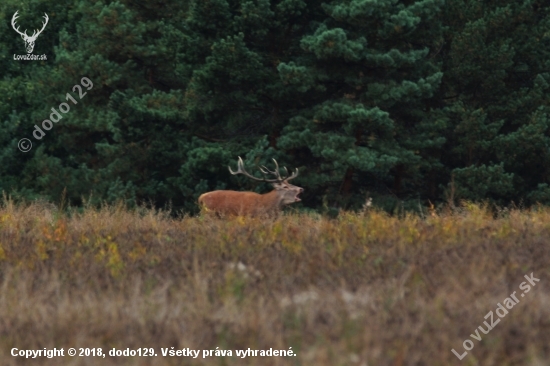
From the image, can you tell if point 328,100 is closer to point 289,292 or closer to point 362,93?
point 362,93

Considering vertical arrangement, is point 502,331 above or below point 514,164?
above

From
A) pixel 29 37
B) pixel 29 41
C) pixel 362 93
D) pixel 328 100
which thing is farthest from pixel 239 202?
pixel 29 41

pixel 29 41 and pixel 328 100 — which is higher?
pixel 29 41

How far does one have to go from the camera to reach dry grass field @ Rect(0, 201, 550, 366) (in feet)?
17.9

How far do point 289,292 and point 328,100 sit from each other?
17968 millimetres

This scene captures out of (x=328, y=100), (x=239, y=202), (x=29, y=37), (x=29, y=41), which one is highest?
(x=29, y=37)

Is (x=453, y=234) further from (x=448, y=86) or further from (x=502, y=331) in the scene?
(x=448, y=86)

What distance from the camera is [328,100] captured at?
24453mm

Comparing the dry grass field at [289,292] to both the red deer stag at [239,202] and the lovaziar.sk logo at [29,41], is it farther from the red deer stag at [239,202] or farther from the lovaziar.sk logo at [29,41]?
the lovaziar.sk logo at [29,41]

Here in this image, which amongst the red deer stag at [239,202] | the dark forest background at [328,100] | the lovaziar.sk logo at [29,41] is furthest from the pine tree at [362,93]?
the lovaziar.sk logo at [29,41]

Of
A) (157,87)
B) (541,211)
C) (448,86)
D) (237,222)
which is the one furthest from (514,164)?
(237,222)

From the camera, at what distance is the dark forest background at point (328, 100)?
23.9 meters

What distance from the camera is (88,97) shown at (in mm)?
30422

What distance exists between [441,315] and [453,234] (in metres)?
3.00
